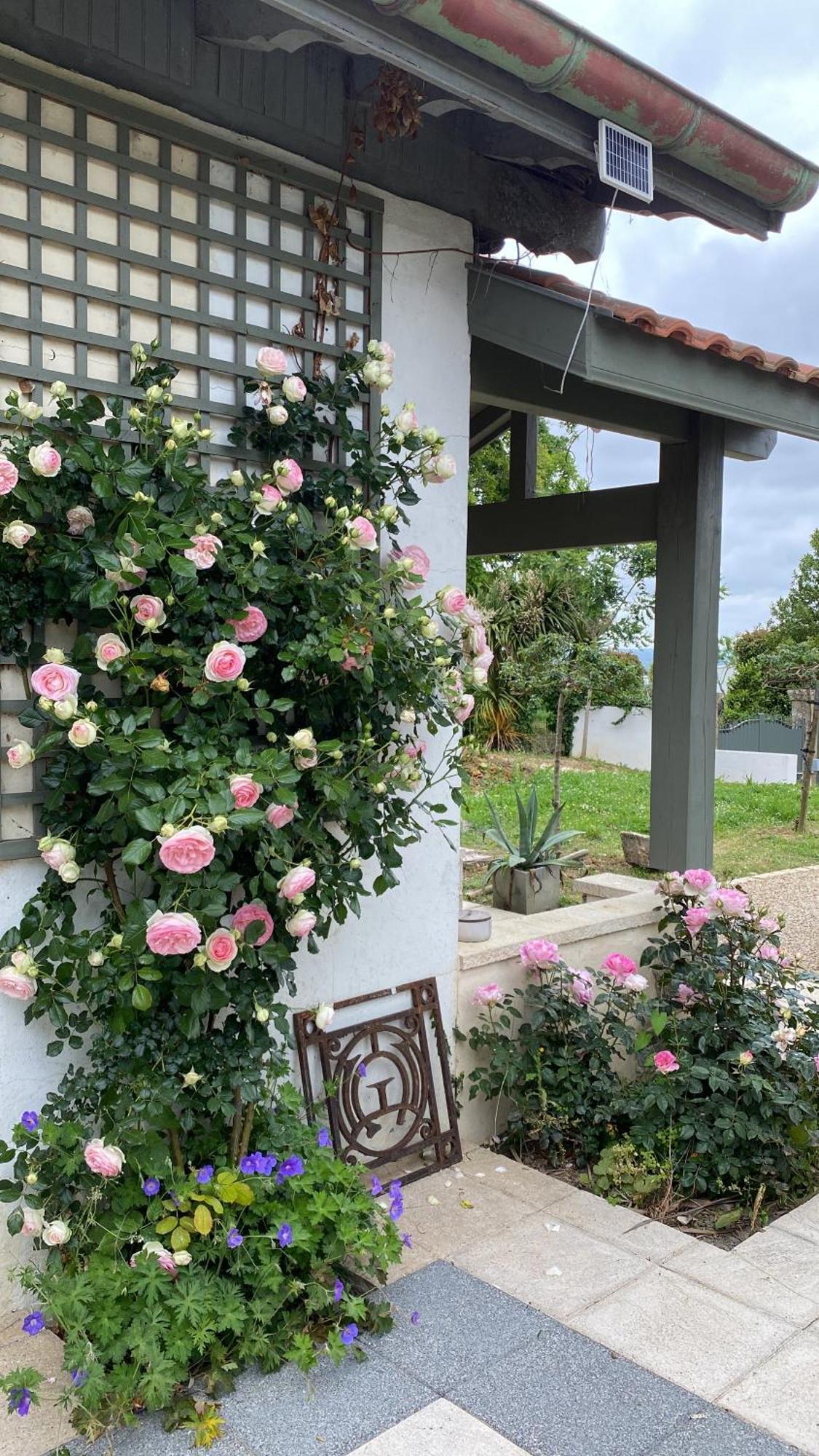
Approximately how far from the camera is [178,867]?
2057mm

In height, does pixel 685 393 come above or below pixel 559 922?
above

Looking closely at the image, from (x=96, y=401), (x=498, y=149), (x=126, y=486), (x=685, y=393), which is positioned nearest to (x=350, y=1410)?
(x=126, y=486)

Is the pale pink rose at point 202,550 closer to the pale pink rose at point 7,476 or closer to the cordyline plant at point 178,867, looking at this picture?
the cordyline plant at point 178,867

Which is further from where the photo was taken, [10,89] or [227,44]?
[227,44]

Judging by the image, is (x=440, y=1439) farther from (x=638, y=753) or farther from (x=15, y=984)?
(x=638, y=753)

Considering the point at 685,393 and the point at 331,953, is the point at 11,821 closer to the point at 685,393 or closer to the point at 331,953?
the point at 331,953

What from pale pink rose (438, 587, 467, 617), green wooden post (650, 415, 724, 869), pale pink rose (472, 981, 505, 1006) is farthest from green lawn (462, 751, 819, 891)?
pale pink rose (438, 587, 467, 617)

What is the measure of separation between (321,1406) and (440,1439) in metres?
0.27

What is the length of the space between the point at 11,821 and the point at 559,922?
2247mm

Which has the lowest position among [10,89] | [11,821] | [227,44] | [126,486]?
[11,821]

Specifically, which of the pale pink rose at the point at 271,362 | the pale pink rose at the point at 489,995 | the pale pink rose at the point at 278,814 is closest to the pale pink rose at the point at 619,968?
the pale pink rose at the point at 489,995

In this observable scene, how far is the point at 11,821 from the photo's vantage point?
2.44 meters

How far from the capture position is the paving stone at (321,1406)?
6.68 ft

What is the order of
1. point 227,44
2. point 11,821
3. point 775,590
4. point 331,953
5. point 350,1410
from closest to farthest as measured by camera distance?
point 350,1410 < point 11,821 < point 227,44 < point 331,953 < point 775,590
